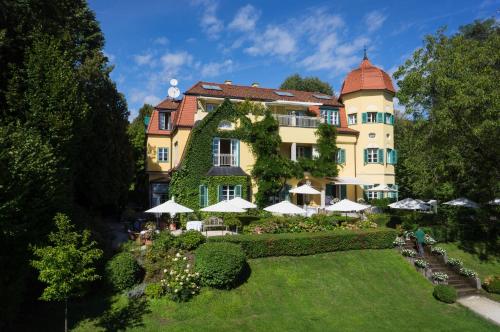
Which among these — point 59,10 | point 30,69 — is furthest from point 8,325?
point 59,10

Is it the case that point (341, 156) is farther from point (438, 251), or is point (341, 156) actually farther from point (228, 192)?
point (438, 251)

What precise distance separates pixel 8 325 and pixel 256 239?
414 inches

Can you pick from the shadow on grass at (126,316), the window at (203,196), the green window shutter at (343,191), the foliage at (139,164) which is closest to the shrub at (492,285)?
the green window shutter at (343,191)

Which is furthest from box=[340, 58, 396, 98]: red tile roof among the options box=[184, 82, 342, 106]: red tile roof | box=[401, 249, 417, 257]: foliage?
box=[401, 249, 417, 257]: foliage

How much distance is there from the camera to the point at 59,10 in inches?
707

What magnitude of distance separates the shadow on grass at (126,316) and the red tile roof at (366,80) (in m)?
27.3

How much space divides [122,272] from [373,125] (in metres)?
26.2

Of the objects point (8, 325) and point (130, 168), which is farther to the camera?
point (130, 168)

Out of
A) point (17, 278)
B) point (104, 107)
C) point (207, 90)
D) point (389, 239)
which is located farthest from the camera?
point (207, 90)

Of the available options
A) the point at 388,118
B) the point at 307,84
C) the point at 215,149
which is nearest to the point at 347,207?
the point at 215,149

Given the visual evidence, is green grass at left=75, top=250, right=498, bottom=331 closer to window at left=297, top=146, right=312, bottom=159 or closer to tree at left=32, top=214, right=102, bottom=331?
tree at left=32, top=214, right=102, bottom=331

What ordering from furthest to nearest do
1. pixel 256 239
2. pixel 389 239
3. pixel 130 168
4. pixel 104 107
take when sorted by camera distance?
pixel 130 168
pixel 104 107
pixel 389 239
pixel 256 239

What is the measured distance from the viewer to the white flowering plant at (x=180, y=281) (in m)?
14.7

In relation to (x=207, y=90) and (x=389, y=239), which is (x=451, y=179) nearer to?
(x=389, y=239)
